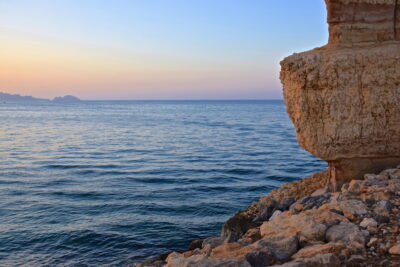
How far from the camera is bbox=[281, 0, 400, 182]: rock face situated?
889cm

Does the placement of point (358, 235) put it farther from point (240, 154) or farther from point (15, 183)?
point (240, 154)

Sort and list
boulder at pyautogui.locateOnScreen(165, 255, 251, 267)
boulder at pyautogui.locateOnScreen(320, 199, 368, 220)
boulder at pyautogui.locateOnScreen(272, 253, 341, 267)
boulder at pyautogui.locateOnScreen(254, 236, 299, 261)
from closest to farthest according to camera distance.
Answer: boulder at pyautogui.locateOnScreen(272, 253, 341, 267), boulder at pyautogui.locateOnScreen(165, 255, 251, 267), boulder at pyautogui.locateOnScreen(254, 236, 299, 261), boulder at pyautogui.locateOnScreen(320, 199, 368, 220)

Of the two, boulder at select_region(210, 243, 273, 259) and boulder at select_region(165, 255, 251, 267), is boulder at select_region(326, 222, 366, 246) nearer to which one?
boulder at select_region(210, 243, 273, 259)

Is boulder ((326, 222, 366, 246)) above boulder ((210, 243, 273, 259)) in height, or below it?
above

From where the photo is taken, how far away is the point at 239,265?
4953mm

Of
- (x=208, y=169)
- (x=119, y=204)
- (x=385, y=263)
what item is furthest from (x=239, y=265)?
(x=208, y=169)

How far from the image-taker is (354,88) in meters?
9.02

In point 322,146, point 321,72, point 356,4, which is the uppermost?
point 356,4

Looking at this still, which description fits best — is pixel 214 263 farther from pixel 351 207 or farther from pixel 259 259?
pixel 351 207

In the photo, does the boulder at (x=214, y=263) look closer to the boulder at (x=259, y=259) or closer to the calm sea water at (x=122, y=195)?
the boulder at (x=259, y=259)

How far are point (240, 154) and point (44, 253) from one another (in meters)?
19.4

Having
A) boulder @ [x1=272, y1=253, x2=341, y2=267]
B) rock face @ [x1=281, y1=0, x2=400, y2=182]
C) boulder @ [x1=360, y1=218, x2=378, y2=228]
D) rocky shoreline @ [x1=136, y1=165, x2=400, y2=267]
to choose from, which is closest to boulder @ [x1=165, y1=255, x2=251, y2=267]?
rocky shoreline @ [x1=136, y1=165, x2=400, y2=267]

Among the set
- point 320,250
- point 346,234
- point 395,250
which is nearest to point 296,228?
point 346,234

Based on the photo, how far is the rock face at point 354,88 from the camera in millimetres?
8891
